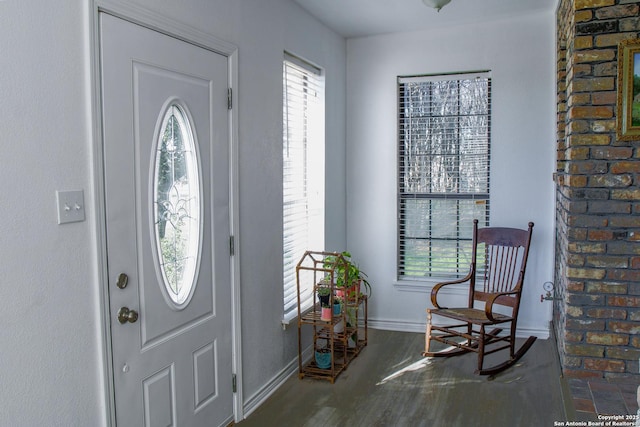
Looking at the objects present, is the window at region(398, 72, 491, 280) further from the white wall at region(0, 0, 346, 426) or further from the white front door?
the white wall at region(0, 0, 346, 426)

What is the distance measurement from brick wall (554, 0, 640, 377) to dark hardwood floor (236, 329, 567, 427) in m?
0.43

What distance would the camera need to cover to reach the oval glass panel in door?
236 cm

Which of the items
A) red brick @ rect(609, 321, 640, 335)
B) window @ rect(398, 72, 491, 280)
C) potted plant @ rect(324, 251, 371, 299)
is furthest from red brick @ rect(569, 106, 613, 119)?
potted plant @ rect(324, 251, 371, 299)

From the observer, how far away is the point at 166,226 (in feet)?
7.88

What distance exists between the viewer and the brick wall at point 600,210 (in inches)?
112

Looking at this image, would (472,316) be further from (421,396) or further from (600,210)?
(600,210)

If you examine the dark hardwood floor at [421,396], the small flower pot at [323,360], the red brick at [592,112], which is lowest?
the dark hardwood floor at [421,396]

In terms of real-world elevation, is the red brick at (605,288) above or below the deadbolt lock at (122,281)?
below

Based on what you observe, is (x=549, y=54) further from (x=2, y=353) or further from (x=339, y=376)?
(x=2, y=353)

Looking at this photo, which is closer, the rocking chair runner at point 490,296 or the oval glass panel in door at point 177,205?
the oval glass panel in door at point 177,205

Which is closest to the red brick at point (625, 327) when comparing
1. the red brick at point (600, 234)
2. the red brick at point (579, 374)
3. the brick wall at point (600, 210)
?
the brick wall at point (600, 210)

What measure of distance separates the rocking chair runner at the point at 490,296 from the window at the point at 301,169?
1.04 metres

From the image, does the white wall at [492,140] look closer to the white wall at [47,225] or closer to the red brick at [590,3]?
the red brick at [590,3]

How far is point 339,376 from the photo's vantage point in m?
3.67
